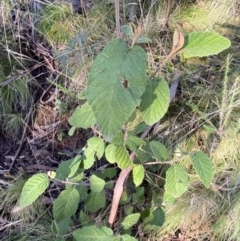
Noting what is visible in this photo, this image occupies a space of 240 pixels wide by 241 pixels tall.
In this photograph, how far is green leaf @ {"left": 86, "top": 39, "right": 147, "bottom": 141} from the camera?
1.22m

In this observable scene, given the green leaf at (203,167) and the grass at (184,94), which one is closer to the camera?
the green leaf at (203,167)

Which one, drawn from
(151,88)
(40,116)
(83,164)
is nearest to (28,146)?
(40,116)

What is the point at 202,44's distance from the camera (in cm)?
138

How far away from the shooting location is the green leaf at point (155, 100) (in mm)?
1384

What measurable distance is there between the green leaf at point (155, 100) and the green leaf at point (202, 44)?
0.13m

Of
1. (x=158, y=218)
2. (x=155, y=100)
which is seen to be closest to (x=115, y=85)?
(x=155, y=100)

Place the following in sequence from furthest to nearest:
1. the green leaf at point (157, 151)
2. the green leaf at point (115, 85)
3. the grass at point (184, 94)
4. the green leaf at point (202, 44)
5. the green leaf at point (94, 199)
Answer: the grass at point (184, 94) < the green leaf at point (94, 199) < the green leaf at point (157, 151) < the green leaf at point (202, 44) < the green leaf at point (115, 85)

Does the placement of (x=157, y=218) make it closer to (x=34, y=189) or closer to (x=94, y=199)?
(x=94, y=199)

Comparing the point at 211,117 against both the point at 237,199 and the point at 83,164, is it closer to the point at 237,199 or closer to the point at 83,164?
the point at 237,199

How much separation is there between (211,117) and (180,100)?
195 millimetres

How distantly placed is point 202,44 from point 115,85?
34cm

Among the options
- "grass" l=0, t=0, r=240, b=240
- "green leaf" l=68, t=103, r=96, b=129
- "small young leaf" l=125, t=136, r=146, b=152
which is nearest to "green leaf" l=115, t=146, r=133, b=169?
"small young leaf" l=125, t=136, r=146, b=152

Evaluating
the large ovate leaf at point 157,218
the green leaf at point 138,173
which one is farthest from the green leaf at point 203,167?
the large ovate leaf at point 157,218

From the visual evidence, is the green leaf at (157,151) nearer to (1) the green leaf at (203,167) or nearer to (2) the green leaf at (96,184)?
(1) the green leaf at (203,167)
